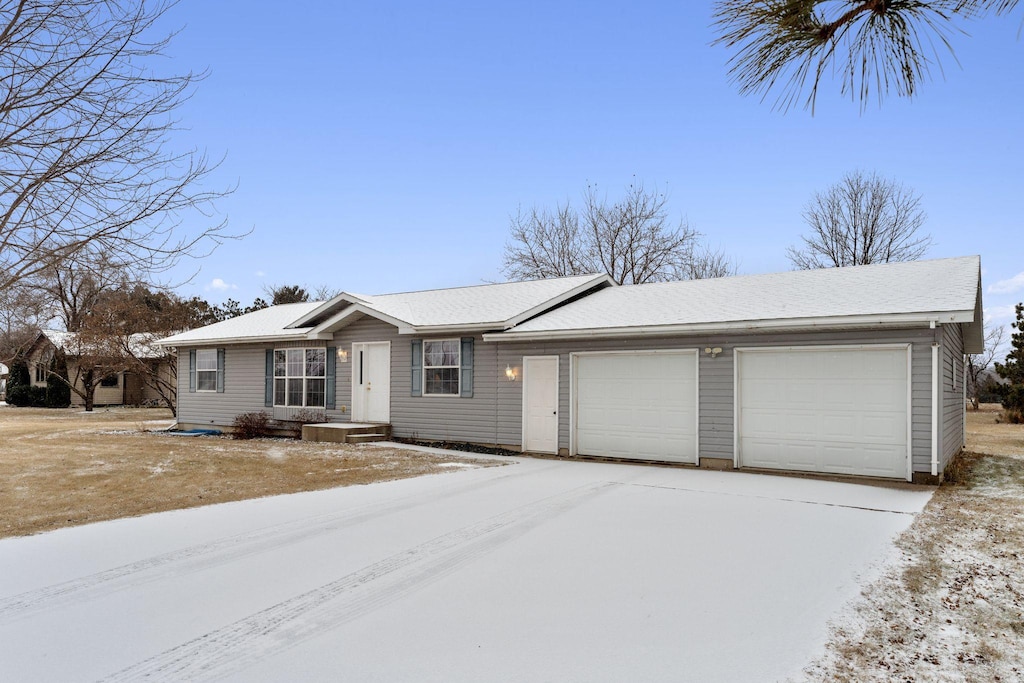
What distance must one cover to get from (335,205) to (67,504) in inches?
649

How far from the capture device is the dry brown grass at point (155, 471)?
756 cm

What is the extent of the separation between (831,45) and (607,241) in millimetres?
28003

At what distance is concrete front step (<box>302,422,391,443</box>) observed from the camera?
1462 centimetres

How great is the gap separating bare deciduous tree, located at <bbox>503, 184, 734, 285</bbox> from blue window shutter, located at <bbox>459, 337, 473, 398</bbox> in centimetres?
1673

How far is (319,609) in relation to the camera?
425 centimetres

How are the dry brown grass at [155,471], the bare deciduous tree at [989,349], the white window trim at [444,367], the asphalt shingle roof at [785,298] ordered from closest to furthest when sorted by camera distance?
the dry brown grass at [155,471] < the asphalt shingle roof at [785,298] < the white window trim at [444,367] < the bare deciduous tree at [989,349]

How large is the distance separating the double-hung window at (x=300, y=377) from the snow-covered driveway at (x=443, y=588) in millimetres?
8885

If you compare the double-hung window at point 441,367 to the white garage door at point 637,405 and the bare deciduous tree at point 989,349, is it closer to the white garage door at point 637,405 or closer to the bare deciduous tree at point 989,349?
the white garage door at point 637,405

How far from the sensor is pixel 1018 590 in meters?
4.86

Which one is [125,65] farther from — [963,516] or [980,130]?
[980,130]

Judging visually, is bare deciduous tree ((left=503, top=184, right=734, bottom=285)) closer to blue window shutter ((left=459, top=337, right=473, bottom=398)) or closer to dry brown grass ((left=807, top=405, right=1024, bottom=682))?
blue window shutter ((left=459, top=337, right=473, bottom=398))

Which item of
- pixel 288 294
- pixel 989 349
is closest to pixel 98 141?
pixel 288 294

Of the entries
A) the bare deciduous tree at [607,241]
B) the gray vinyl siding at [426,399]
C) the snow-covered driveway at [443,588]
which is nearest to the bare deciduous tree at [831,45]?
the snow-covered driveway at [443,588]

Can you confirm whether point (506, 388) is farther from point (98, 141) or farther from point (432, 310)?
point (98, 141)
